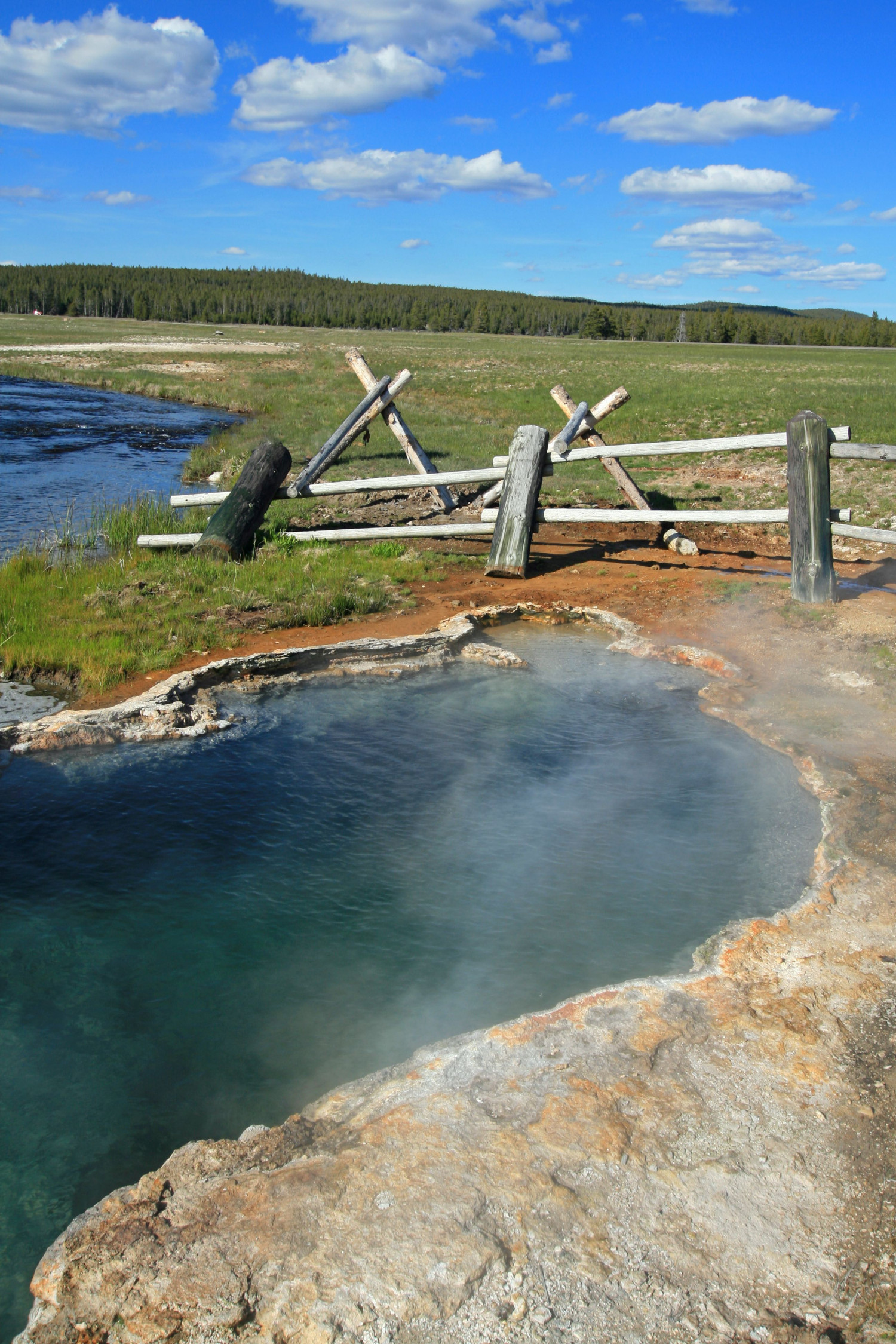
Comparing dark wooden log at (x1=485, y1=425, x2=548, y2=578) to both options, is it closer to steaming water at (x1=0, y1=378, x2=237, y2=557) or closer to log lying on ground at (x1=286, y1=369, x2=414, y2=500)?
log lying on ground at (x1=286, y1=369, x2=414, y2=500)

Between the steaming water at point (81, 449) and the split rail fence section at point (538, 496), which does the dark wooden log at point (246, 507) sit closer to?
the split rail fence section at point (538, 496)

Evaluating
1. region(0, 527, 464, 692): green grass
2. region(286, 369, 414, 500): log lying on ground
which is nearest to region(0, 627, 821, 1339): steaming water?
region(0, 527, 464, 692): green grass

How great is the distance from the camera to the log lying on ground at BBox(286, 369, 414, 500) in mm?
12875

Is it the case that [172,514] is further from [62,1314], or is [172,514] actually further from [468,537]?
[62,1314]

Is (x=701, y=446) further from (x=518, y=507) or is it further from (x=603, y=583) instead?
(x=518, y=507)

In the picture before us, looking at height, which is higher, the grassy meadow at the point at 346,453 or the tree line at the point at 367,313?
the tree line at the point at 367,313

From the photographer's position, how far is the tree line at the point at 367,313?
10356cm

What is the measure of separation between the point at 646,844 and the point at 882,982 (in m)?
1.54

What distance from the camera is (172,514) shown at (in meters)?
12.2

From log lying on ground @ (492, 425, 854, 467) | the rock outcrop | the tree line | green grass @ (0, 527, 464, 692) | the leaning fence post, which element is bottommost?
the rock outcrop

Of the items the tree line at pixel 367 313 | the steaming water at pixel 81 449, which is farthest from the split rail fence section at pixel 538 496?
the tree line at pixel 367 313

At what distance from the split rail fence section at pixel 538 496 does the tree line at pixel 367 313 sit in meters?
97.6

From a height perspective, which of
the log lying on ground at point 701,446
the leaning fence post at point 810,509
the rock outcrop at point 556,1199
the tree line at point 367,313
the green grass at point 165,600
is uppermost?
the tree line at point 367,313

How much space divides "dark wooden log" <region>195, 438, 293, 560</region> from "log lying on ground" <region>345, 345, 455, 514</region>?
2.43 meters
